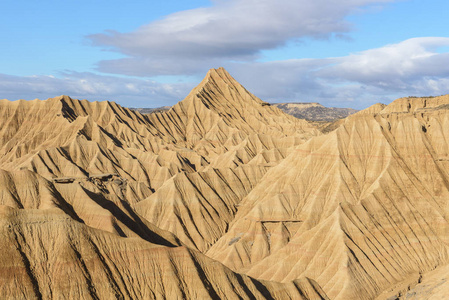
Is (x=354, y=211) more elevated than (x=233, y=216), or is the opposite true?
(x=354, y=211)

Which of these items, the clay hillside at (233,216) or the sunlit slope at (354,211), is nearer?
the clay hillside at (233,216)

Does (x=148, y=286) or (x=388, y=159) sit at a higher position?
(x=388, y=159)

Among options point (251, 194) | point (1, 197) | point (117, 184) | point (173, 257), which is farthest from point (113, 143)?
point (173, 257)

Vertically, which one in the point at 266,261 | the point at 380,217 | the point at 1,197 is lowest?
the point at 266,261

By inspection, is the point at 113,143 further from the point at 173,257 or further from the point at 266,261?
the point at 173,257

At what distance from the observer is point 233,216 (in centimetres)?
11838

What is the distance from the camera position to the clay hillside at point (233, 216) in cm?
5256

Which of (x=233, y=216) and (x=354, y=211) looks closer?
(x=354, y=211)

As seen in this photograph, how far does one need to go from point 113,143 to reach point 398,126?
266 ft

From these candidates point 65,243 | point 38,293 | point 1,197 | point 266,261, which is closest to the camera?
point 38,293

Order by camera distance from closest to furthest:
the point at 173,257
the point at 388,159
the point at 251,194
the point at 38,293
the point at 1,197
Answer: the point at 38,293 < the point at 173,257 < the point at 1,197 < the point at 388,159 < the point at 251,194

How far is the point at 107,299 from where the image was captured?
51344 millimetres

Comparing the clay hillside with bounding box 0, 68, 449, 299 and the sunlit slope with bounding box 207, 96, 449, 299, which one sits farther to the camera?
the sunlit slope with bounding box 207, 96, 449, 299

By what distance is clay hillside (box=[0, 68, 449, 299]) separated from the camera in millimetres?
52562
